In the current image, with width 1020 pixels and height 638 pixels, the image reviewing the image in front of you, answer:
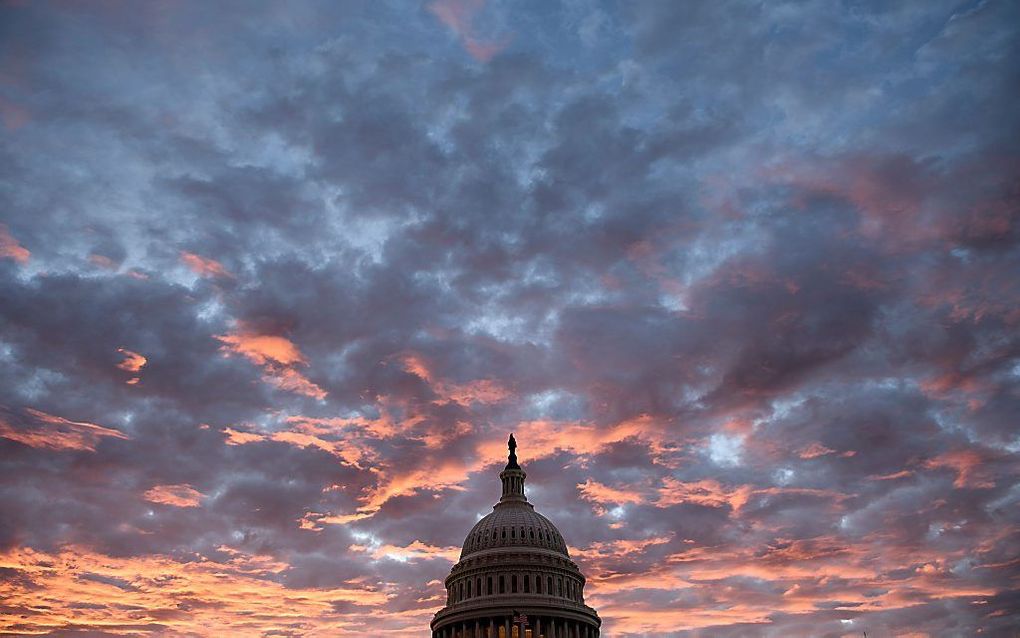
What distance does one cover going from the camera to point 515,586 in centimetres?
16012

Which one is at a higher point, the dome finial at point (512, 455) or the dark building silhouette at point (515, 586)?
the dome finial at point (512, 455)

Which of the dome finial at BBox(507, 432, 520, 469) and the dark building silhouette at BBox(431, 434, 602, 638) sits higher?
the dome finial at BBox(507, 432, 520, 469)

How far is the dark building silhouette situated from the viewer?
510 ft

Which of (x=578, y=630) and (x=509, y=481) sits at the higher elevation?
(x=509, y=481)

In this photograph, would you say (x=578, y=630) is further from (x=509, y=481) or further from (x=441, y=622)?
(x=509, y=481)

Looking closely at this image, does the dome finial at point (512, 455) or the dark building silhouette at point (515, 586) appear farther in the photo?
the dome finial at point (512, 455)

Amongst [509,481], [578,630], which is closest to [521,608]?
[578,630]

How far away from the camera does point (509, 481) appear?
186 m

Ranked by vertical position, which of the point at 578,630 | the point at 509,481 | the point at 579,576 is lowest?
the point at 578,630

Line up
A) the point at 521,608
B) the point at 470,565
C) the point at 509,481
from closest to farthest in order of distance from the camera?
the point at 521,608
the point at 470,565
the point at 509,481

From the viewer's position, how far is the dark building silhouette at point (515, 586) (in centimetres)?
15538

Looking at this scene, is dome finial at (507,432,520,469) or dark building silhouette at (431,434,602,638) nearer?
dark building silhouette at (431,434,602,638)

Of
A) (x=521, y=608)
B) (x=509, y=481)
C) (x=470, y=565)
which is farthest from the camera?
(x=509, y=481)

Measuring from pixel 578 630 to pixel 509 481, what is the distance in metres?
36.6
